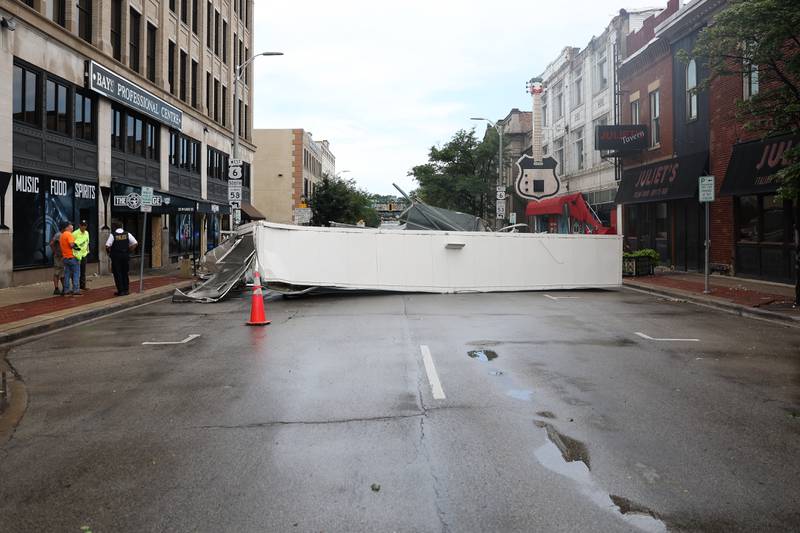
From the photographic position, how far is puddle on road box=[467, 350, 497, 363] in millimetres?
8320

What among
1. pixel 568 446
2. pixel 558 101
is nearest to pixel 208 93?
pixel 558 101

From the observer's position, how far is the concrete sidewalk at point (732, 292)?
13.0 meters

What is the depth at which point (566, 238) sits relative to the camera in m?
18.9

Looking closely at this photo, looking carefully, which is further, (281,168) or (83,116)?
(281,168)

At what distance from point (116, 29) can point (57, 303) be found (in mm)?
14697

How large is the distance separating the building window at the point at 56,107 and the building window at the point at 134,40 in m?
5.90

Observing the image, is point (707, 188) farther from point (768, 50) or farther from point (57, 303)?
point (57, 303)

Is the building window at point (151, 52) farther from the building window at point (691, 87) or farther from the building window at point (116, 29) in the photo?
the building window at point (691, 87)

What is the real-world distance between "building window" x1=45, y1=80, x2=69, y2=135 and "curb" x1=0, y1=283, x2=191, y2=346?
6.74 m

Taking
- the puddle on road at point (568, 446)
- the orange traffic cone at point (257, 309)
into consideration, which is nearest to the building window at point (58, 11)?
the orange traffic cone at point (257, 309)

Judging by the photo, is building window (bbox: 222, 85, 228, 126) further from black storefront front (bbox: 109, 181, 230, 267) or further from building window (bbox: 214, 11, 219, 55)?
black storefront front (bbox: 109, 181, 230, 267)

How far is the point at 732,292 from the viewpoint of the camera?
16.6 meters

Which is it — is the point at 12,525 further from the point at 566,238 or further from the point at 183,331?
the point at 566,238

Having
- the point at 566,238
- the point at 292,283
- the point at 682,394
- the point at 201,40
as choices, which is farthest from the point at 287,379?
the point at 201,40
